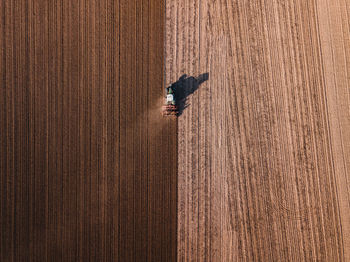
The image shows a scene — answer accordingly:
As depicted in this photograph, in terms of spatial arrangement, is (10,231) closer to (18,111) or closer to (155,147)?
(18,111)

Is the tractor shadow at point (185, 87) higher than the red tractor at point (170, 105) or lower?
higher

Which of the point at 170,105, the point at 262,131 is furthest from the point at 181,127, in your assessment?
the point at 262,131

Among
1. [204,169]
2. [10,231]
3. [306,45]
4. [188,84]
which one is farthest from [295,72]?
[10,231]

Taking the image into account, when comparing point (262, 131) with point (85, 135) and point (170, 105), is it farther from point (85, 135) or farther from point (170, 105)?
point (85, 135)
